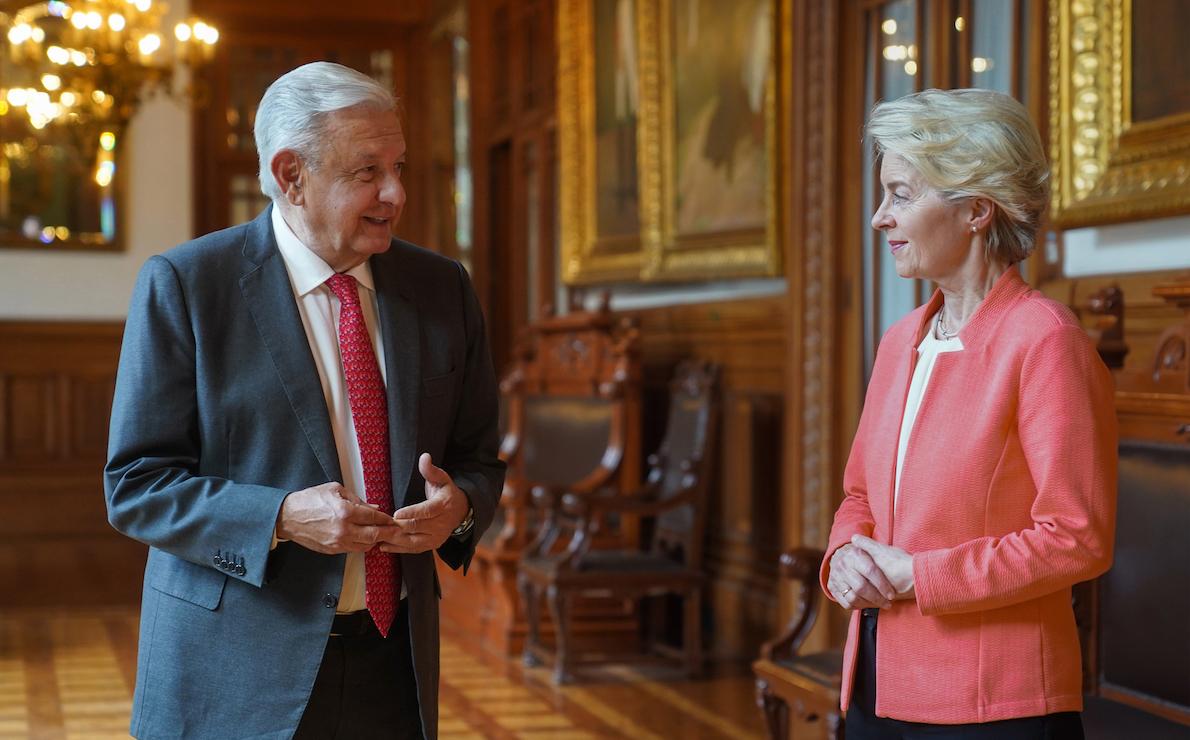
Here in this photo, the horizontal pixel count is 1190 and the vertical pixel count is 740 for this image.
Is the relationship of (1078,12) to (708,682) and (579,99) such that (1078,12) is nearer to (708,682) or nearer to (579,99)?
(708,682)

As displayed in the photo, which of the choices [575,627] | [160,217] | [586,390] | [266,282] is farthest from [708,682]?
[160,217]

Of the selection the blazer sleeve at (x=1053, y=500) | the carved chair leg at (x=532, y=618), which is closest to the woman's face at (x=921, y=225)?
the blazer sleeve at (x=1053, y=500)

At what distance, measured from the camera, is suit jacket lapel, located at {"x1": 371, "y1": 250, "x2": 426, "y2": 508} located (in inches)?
81.8

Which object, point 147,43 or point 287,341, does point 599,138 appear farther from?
point 287,341

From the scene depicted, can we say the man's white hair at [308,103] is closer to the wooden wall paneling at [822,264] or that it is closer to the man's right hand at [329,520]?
the man's right hand at [329,520]

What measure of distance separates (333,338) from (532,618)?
4330 mm

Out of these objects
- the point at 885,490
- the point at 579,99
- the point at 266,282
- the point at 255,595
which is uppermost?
the point at 579,99

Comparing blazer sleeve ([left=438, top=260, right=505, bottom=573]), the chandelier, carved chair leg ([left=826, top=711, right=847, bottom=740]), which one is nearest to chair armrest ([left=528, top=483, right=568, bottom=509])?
carved chair leg ([left=826, top=711, right=847, bottom=740])

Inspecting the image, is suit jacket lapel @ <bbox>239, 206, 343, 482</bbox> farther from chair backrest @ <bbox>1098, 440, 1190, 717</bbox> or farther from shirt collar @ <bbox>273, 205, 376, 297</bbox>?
chair backrest @ <bbox>1098, 440, 1190, 717</bbox>

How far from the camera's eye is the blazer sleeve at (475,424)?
7.40 ft

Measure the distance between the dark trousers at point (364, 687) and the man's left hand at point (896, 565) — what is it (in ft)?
2.28

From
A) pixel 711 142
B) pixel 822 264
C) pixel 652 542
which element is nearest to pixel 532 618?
pixel 652 542

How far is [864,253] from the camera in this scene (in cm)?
517

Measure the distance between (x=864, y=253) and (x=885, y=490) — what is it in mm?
3231
